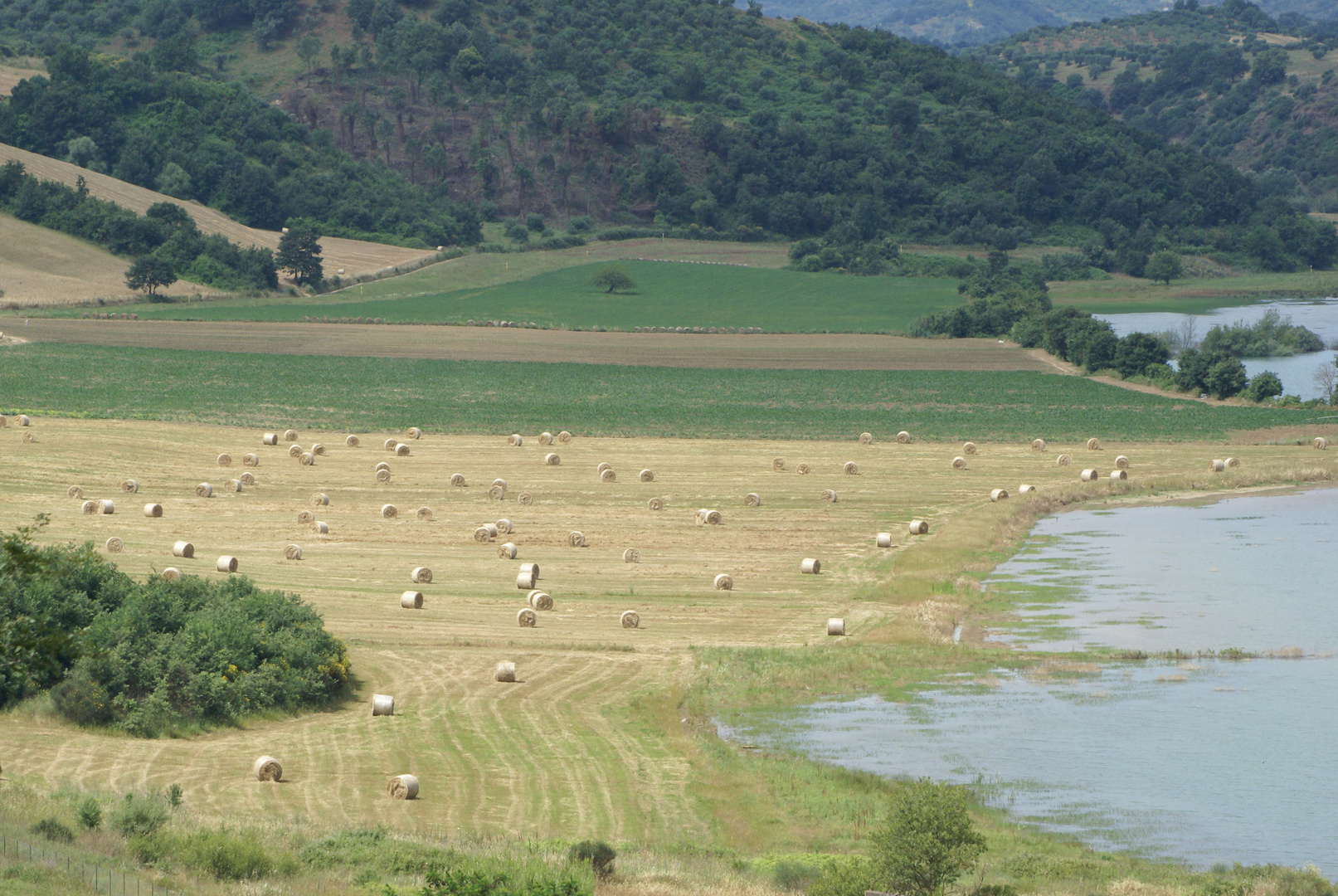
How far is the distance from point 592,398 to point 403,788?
61032 millimetres

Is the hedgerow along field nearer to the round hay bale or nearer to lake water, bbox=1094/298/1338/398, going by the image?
lake water, bbox=1094/298/1338/398

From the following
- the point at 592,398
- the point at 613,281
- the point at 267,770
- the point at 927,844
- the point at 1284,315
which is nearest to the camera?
the point at 927,844

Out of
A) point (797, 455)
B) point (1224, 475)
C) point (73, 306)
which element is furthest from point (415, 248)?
point (1224, 475)

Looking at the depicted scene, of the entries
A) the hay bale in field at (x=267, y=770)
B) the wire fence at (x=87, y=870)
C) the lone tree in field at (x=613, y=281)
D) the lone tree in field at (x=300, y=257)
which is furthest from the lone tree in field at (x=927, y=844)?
the lone tree in field at (x=613, y=281)

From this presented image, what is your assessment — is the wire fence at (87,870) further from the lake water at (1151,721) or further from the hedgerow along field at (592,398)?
the hedgerow along field at (592,398)

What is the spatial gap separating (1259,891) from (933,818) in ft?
18.6

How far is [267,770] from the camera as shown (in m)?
28.6

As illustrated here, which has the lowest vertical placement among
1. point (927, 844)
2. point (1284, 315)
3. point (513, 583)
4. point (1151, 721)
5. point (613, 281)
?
point (1151, 721)

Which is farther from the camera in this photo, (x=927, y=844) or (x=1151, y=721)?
(x=1151, y=721)

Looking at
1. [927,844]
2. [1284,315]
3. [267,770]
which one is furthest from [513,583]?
[1284,315]

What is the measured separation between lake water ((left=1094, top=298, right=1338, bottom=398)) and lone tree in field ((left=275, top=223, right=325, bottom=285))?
75.4 meters

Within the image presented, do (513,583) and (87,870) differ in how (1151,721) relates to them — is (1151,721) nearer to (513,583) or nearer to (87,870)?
(513,583)

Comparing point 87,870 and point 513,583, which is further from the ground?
point 87,870

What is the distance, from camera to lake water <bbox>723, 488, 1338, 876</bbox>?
28.7m
